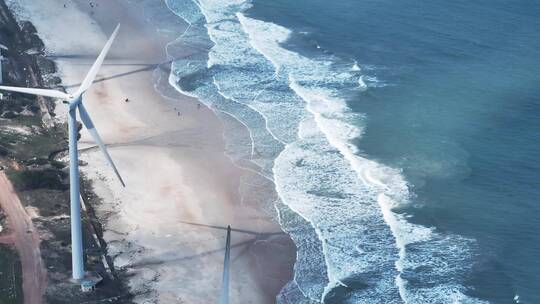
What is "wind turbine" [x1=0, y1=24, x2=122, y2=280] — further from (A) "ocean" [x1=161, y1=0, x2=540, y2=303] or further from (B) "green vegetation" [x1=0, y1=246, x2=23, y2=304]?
(A) "ocean" [x1=161, y1=0, x2=540, y2=303]

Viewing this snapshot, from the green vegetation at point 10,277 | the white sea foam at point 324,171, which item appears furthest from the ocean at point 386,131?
the green vegetation at point 10,277

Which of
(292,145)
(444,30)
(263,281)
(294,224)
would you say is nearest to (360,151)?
(292,145)

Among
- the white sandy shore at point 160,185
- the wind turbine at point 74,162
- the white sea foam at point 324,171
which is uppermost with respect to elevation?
the wind turbine at point 74,162

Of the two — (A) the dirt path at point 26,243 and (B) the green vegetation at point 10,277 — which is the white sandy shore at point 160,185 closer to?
(A) the dirt path at point 26,243

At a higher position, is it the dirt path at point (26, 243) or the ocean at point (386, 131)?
the ocean at point (386, 131)

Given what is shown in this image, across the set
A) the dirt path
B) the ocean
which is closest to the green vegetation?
the dirt path

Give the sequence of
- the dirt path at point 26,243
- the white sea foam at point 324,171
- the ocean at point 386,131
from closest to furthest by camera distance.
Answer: the dirt path at point 26,243 → the white sea foam at point 324,171 → the ocean at point 386,131

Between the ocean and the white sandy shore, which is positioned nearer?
the white sandy shore
